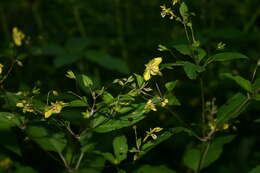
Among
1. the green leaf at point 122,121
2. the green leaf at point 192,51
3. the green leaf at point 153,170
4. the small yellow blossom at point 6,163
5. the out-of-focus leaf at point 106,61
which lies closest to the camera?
the green leaf at point 122,121

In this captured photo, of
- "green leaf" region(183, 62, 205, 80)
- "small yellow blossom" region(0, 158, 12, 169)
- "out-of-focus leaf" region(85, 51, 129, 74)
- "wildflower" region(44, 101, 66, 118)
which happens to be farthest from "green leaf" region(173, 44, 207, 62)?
"out-of-focus leaf" region(85, 51, 129, 74)

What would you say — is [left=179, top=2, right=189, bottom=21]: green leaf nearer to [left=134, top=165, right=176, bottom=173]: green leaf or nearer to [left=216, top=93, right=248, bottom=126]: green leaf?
[left=216, top=93, right=248, bottom=126]: green leaf

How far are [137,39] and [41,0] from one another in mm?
1227

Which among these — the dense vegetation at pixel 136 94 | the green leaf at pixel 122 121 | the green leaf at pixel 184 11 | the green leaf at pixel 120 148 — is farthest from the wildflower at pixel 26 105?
the green leaf at pixel 184 11

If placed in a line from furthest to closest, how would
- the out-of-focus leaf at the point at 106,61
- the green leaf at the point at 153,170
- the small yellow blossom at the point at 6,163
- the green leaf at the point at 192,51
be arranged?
the out-of-focus leaf at the point at 106,61, the small yellow blossom at the point at 6,163, the green leaf at the point at 153,170, the green leaf at the point at 192,51

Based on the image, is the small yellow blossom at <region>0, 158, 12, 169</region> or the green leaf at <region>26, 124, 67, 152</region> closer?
the green leaf at <region>26, 124, 67, 152</region>

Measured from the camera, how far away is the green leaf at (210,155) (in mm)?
1797

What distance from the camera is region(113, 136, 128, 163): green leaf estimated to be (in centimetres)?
160

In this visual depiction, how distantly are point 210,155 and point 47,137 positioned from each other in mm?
747

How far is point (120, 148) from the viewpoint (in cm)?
162

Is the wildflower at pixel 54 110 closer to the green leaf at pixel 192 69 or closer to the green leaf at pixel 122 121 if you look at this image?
the green leaf at pixel 122 121

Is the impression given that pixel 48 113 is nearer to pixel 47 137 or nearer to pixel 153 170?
pixel 47 137

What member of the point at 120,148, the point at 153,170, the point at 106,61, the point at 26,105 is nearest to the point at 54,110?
the point at 26,105

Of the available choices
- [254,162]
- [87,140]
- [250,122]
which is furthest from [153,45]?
[87,140]
